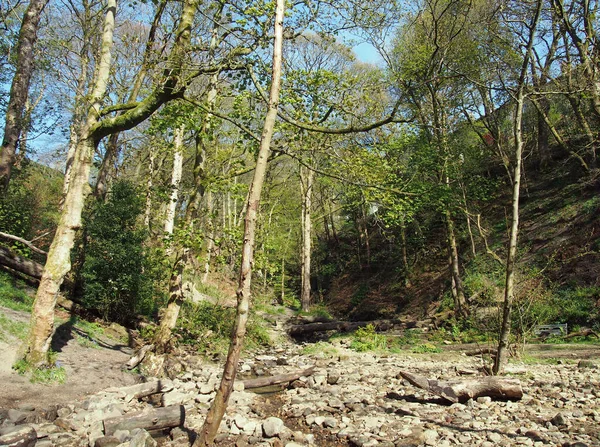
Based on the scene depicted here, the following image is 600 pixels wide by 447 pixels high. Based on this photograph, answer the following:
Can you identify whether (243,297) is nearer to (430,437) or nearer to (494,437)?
(430,437)

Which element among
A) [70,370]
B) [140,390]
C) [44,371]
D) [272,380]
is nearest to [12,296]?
[70,370]

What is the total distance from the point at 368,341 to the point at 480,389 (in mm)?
7105

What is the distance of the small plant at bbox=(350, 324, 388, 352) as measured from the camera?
41.2 ft

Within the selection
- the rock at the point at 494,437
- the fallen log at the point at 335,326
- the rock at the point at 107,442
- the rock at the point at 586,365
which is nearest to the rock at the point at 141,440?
the rock at the point at 107,442

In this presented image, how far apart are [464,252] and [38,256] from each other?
17772mm

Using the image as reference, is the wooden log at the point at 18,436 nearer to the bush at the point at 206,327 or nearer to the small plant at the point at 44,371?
the small plant at the point at 44,371

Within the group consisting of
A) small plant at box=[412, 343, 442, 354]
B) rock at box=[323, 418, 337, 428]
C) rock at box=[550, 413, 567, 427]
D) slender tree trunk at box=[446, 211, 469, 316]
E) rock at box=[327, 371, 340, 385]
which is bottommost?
rock at box=[323, 418, 337, 428]

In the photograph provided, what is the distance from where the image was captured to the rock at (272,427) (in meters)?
5.40

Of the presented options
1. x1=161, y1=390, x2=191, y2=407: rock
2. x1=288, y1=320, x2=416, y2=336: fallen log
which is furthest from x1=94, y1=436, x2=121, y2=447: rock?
x1=288, y1=320, x2=416, y2=336: fallen log

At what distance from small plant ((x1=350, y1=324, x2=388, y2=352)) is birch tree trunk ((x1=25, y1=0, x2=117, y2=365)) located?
8.58 m

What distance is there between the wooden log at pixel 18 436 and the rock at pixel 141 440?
1049 millimetres

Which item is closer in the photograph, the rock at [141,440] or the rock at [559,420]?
the rock at [141,440]

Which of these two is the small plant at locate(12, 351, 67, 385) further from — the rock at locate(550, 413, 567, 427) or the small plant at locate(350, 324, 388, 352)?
the small plant at locate(350, 324, 388, 352)

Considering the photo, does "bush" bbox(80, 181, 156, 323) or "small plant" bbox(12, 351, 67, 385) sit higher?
"bush" bbox(80, 181, 156, 323)
